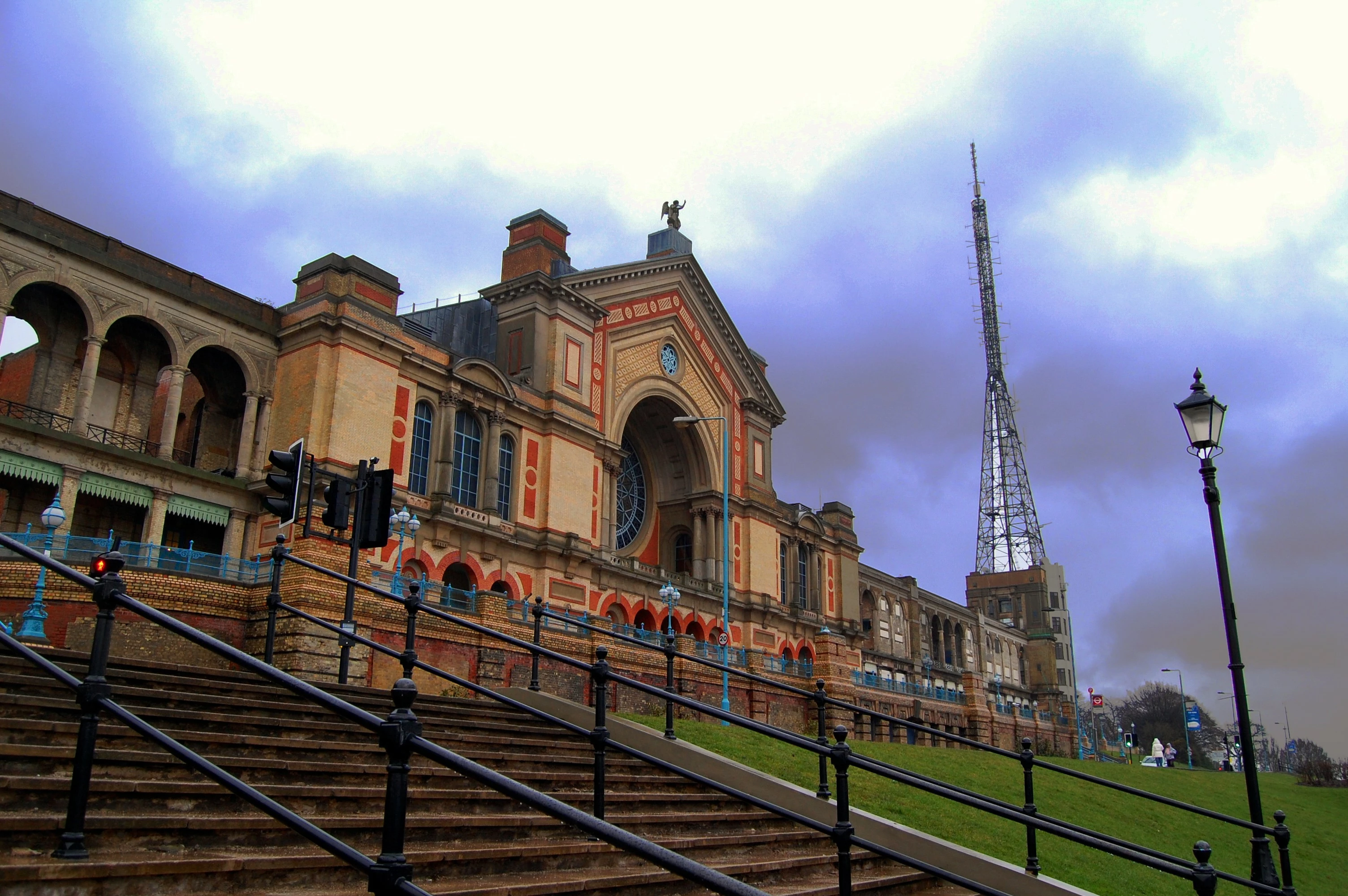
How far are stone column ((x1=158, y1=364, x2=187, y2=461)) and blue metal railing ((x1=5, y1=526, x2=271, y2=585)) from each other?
6202 mm

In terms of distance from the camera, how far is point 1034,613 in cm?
9800

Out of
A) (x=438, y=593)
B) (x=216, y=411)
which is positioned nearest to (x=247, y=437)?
(x=216, y=411)

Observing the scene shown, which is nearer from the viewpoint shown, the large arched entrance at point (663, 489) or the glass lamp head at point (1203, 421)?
the glass lamp head at point (1203, 421)

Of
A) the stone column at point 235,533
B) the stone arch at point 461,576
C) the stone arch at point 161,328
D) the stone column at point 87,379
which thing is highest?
the stone arch at point 161,328

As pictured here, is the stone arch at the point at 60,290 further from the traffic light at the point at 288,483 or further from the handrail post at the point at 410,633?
the handrail post at the point at 410,633

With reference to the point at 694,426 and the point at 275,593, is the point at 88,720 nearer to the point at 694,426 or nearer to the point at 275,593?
the point at 275,593

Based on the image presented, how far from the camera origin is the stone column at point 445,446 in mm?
33031

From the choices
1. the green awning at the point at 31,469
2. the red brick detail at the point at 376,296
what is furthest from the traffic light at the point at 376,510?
the red brick detail at the point at 376,296

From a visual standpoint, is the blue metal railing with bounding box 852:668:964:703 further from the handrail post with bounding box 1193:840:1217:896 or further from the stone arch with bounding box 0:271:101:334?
the handrail post with bounding box 1193:840:1217:896

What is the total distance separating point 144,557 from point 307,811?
660 inches

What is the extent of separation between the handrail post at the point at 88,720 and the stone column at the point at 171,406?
89.8 ft

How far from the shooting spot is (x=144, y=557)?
20.7 m

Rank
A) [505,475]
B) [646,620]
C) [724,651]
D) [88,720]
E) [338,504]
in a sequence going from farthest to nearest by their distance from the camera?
[646,620] → [505,475] → [724,651] → [338,504] → [88,720]

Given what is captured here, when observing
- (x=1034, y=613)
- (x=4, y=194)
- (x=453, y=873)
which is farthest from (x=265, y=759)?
(x=1034, y=613)
